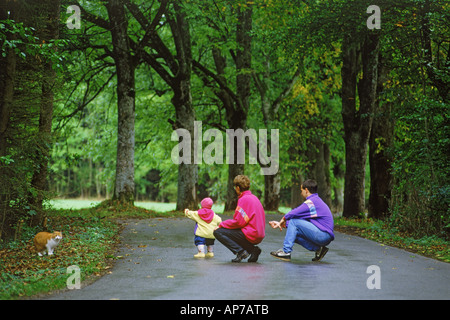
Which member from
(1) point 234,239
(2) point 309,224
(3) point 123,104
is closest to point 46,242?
(1) point 234,239

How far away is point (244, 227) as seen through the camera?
1002 cm

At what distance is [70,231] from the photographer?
14.0 meters

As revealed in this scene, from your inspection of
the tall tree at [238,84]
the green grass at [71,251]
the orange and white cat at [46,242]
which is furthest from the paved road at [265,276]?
the tall tree at [238,84]

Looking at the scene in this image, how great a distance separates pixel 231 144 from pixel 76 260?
20.3 m

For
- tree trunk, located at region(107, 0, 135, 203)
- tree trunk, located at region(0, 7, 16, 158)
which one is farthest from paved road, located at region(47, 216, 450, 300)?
tree trunk, located at region(107, 0, 135, 203)

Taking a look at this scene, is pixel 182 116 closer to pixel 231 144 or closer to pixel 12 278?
pixel 231 144

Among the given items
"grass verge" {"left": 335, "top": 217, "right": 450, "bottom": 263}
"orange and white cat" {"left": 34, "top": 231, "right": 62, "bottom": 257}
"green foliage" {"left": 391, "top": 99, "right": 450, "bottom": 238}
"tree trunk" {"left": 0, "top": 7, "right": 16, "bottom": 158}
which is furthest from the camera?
"green foliage" {"left": 391, "top": 99, "right": 450, "bottom": 238}

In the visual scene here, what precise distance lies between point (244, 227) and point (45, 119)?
589 centimetres

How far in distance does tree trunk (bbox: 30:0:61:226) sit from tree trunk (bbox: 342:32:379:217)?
11.8 meters

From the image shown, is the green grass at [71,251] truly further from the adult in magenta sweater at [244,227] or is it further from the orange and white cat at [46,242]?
the adult in magenta sweater at [244,227]

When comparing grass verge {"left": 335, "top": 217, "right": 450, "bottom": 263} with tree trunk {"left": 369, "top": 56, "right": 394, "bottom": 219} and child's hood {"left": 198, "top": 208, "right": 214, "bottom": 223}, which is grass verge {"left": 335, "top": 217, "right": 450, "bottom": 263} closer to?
tree trunk {"left": 369, "top": 56, "right": 394, "bottom": 219}

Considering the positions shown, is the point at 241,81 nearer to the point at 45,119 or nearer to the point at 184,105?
the point at 184,105

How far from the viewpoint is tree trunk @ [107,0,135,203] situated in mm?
21641
